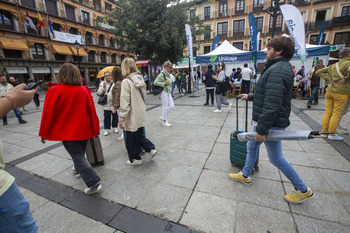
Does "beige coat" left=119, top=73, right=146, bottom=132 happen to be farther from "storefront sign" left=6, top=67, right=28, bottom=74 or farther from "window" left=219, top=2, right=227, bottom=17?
"window" left=219, top=2, right=227, bottom=17

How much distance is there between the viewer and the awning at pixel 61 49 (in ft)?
75.8

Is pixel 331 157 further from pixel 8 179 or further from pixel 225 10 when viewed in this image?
pixel 225 10

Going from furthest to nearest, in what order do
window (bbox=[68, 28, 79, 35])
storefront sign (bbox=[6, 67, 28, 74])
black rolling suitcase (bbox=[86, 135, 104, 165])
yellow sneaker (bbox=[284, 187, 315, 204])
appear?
window (bbox=[68, 28, 79, 35])
storefront sign (bbox=[6, 67, 28, 74])
black rolling suitcase (bbox=[86, 135, 104, 165])
yellow sneaker (bbox=[284, 187, 315, 204])

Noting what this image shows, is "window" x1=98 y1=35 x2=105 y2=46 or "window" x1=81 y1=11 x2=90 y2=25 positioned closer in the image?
"window" x1=81 y1=11 x2=90 y2=25

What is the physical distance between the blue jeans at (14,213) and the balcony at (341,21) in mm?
33573

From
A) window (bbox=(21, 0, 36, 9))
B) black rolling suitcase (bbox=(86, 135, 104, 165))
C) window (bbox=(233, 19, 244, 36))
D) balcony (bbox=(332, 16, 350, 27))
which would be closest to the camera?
black rolling suitcase (bbox=(86, 135, 104, 165))

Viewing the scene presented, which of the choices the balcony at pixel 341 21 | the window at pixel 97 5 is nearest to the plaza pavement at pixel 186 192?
the balcony at pixel 341 21

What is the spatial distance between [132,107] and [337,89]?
412 centimetres

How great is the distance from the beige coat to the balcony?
105 ft

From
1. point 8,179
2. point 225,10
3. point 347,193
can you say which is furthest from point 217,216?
point 225,10

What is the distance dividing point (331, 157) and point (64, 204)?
424 centimetres

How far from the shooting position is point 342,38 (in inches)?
907

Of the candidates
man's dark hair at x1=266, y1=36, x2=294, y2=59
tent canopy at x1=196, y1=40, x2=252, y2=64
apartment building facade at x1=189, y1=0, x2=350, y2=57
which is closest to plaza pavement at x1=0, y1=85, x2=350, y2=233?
man's dark hair at x1=266, y1=36, x2=294, y2=59

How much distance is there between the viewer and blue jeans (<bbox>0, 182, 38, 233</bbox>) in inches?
39.9
